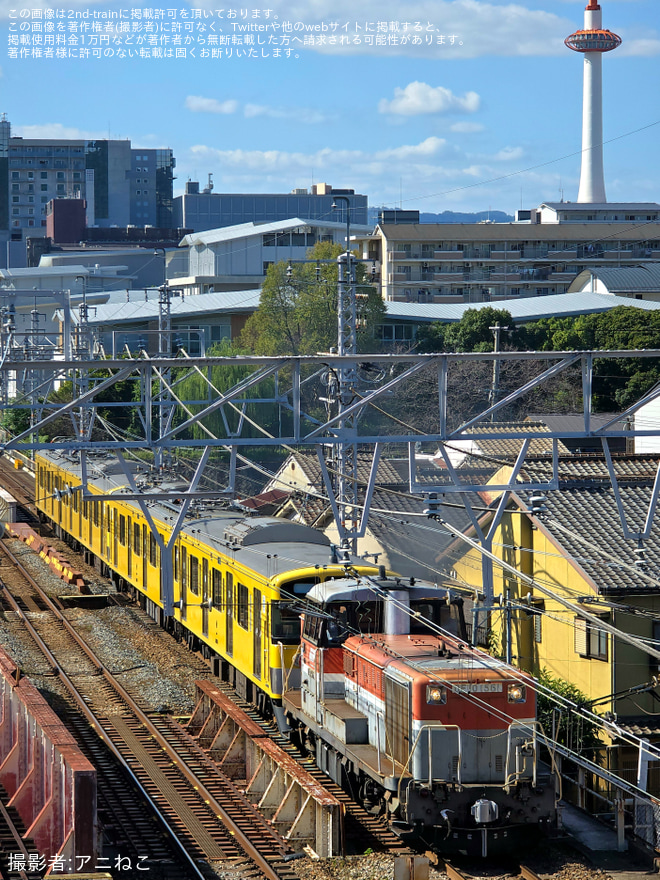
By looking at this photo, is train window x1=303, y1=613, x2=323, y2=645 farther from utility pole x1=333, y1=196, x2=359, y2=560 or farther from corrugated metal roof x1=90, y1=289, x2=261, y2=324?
A: corrugated metal roof x1=90, y1=289, x2=261, y2=324

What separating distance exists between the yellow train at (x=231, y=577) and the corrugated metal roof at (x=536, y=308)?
28369mm

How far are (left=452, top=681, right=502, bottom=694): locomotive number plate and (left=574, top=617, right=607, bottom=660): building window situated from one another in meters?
4.05

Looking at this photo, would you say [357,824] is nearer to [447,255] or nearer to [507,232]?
[447,255]

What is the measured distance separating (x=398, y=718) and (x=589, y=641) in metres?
4.85

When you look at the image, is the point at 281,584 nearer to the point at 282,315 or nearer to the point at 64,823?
the point at 64,823

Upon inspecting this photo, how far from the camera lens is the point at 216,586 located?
16.1 meters

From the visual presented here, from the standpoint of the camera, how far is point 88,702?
1598cm

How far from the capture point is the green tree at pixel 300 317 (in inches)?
1726

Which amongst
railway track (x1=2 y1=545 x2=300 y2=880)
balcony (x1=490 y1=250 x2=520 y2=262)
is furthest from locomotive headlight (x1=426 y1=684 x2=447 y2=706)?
balcony (x1=490 y1=250 x2=520 y2=262)

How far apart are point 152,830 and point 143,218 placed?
119 meters

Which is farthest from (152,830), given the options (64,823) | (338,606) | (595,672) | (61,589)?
(61,589)

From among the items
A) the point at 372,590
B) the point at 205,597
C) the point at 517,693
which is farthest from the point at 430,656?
the point at 205,597

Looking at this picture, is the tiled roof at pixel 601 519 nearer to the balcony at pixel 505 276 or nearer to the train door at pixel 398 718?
the train door at pixel 398 718

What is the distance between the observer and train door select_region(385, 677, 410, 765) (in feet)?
34.2
